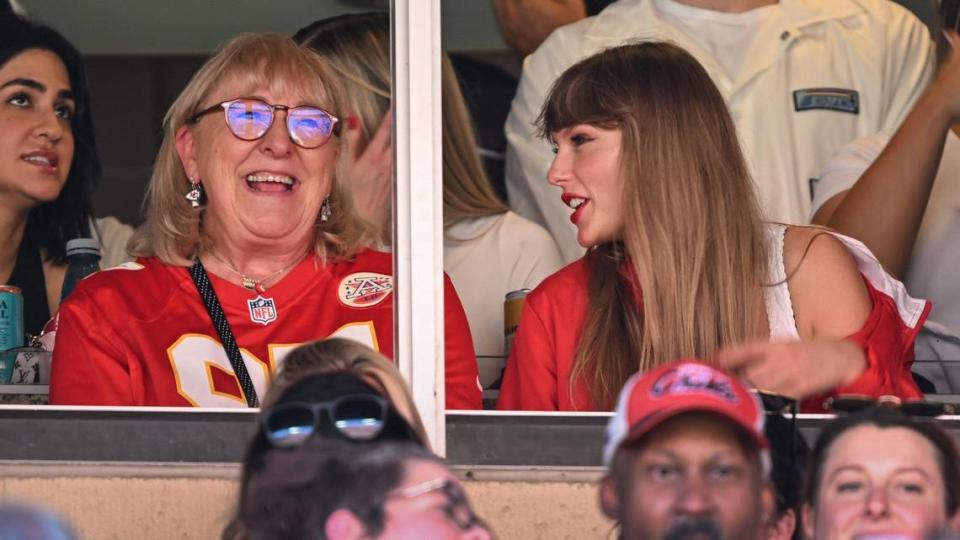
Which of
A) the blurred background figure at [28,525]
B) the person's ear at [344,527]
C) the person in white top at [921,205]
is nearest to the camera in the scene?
the blurred background figure at [28,525]

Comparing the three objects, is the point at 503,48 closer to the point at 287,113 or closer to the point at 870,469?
the point at 287,113

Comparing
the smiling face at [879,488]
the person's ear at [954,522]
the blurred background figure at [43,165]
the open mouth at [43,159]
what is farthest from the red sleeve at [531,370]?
the open mouth at [43,159]

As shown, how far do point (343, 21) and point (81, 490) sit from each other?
2284 mm

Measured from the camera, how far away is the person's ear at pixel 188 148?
14.5 ft

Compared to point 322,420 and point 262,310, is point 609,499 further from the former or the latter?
point 262,310

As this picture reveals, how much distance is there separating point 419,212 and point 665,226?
63 centimetres

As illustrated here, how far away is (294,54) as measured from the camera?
14.5ft

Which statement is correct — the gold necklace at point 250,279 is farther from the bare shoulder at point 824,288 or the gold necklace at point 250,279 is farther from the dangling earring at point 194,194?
the bare shoulder at point 824,288

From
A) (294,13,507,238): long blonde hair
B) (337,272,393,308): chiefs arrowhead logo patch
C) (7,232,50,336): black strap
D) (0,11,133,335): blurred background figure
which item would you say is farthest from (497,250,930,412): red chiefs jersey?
(0,11,133,335): blurred background figure

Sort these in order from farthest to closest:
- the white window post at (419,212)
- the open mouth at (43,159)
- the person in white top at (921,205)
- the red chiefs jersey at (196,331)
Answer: the open mouth at (43,159)
the person in white top at (921,205)
the red chiefs jersey at (196,331)
the white window post at (419,212)

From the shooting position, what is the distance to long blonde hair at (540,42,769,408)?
4008mm

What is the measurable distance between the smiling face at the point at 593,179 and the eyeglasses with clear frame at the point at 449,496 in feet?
4.85

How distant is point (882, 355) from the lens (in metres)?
3.97

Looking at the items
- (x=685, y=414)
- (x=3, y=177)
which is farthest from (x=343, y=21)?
(x=685, y=414)
